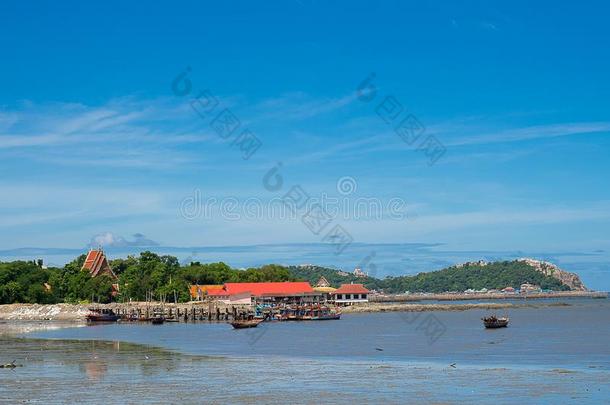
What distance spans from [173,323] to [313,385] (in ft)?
221

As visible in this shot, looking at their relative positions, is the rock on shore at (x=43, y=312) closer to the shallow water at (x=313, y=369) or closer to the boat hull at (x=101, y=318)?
the boat hull at (x=101, y=318)

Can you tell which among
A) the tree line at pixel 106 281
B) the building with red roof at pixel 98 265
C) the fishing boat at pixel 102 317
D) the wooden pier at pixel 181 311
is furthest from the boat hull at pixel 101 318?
the building with red roof at pixel 98 265

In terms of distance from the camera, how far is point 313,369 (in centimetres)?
4069

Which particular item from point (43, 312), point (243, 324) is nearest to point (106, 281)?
point (43, 312)

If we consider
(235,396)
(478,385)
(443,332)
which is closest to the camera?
(235,396)

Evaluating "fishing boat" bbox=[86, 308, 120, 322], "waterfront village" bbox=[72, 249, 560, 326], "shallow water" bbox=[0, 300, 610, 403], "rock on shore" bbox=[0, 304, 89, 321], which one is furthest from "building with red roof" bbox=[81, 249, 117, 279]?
"shallow water" bbox=[0, 300, 610, 403]

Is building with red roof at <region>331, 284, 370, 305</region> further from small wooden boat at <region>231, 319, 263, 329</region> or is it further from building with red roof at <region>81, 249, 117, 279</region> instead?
small wooden boat at <region>231, 319, 263, 329</region>

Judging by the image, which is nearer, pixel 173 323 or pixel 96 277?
pixel 173 323

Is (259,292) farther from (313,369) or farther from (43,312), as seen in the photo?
(313,369)

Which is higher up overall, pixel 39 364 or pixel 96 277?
pixel 96 277

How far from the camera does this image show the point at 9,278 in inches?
5089

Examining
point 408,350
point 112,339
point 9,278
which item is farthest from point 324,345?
point 9,278

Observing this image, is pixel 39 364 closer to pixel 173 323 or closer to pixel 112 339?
pixel 112 339

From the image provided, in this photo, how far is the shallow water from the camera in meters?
31.3
